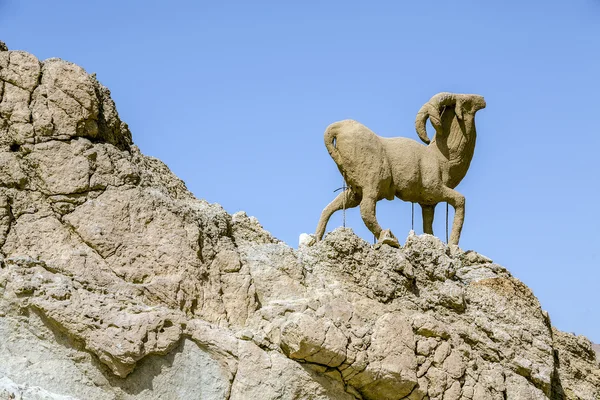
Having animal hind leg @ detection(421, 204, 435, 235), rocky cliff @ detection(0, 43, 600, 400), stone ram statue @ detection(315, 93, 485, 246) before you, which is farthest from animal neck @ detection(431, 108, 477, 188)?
rocky cliff @ detection(0, 43, 600, 400)

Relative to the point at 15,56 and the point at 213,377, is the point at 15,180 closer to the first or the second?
the point at 15,56

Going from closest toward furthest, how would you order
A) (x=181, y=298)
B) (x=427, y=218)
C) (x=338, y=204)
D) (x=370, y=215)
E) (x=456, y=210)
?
(x=181, y=298) < (x=370, y=215) < (x=338, y=204) < (x=456, y=210) < (x=427, y=218)

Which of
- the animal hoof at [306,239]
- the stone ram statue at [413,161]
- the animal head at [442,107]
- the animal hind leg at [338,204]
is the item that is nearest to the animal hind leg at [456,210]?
the stone ram statue at [413,161]

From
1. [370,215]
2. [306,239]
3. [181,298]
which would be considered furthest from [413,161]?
[181,298]

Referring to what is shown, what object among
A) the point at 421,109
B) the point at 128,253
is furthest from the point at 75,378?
the point at 421,109

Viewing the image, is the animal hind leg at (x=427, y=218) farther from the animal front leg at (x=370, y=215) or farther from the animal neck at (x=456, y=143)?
the animal front leg at (x=370, y=215)

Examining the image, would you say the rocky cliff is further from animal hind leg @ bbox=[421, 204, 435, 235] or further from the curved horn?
the curved horn

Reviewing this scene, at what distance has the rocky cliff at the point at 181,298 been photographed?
6.85 meters

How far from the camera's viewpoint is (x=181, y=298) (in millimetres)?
7496

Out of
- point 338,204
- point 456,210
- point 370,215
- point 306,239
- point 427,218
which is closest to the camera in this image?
point 306,239

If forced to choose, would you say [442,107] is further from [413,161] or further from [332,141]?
[332,141]

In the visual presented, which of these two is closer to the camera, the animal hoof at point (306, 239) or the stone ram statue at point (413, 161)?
the animal hoof at point (306, 239)

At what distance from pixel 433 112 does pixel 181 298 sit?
5003 millimetres

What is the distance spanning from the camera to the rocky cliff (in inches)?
270
